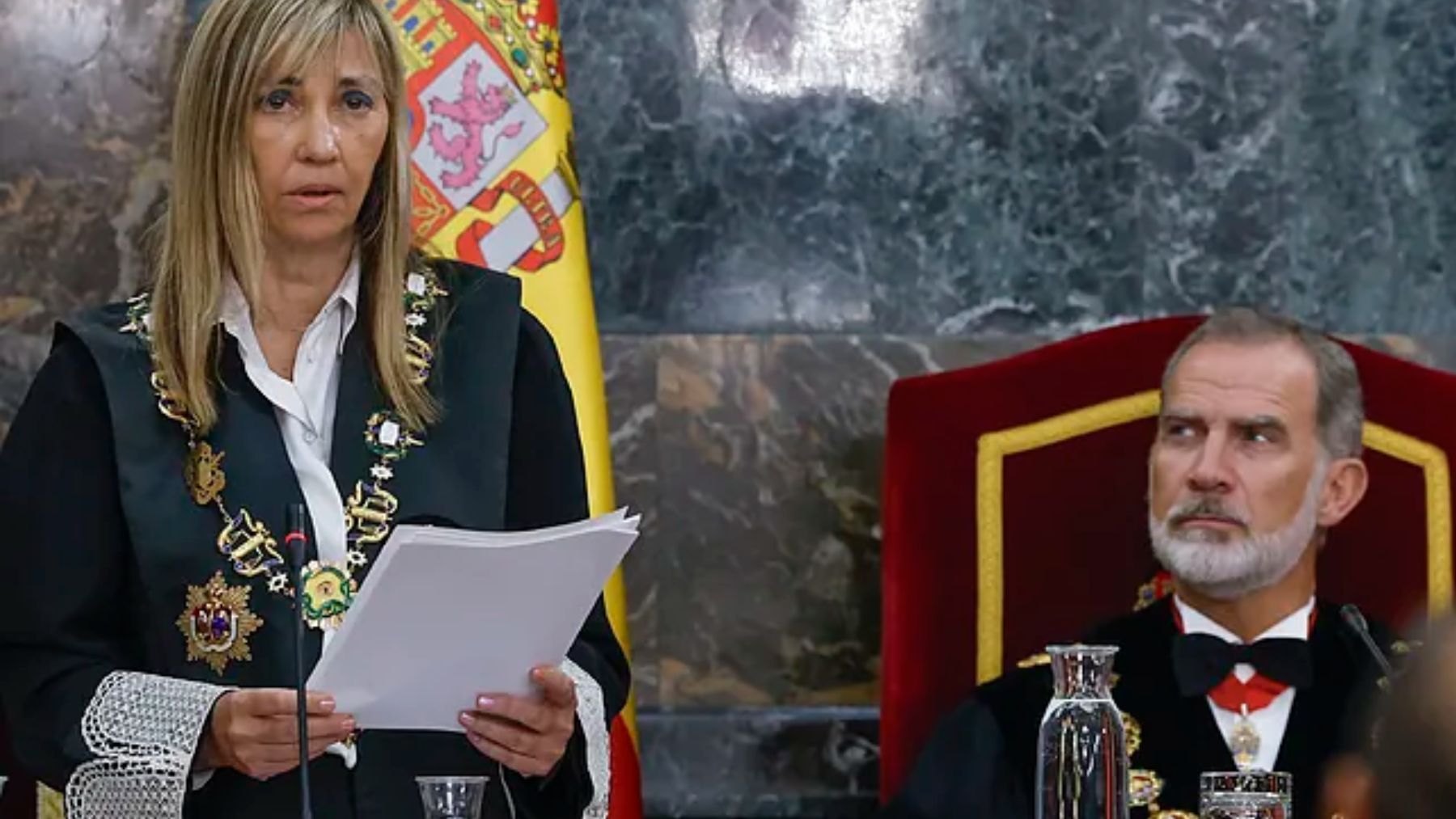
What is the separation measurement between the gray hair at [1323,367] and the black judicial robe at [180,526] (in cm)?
128

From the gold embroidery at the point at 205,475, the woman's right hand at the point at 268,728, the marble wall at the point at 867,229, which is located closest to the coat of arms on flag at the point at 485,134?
the marble wall at the point at 867,229

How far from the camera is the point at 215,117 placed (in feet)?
8.39

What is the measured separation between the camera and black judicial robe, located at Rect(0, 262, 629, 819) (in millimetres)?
2471

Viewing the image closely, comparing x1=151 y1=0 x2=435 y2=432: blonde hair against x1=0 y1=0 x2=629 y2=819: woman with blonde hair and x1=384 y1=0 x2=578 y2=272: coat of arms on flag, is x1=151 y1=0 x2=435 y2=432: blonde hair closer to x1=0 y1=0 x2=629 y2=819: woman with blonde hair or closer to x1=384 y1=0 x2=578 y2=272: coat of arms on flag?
x1=0 y1=0 x2=629 y2=819: woman with blonde hair

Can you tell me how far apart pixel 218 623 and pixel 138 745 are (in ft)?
0.50

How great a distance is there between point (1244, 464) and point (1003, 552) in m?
0.39

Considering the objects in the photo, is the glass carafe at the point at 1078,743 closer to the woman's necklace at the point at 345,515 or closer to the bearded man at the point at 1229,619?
the woman's necklace at the point at 345,515

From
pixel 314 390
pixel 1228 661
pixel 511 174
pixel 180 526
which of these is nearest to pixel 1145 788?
pixel 1228 661

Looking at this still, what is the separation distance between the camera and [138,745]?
238cm

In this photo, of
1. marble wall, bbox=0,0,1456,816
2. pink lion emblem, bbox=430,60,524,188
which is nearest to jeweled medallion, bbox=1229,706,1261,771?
marble wall, bbox=0,0,1456,816

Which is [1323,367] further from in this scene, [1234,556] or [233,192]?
[233,192]

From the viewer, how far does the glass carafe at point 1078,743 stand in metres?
2.23

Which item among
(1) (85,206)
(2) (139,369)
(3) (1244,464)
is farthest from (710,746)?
(2) (139,369)

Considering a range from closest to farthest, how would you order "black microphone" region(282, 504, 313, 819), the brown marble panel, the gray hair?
"black microphone" region(282, 504, 313, 819) → the gray hair → the brown marble panel
